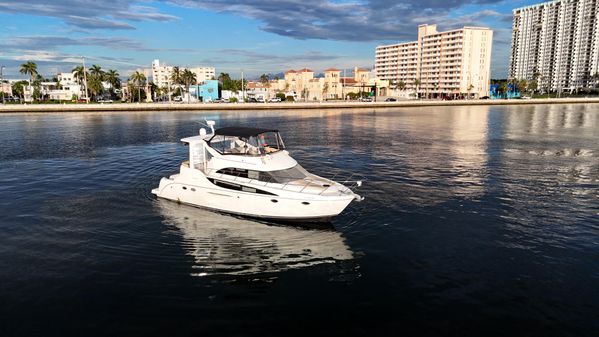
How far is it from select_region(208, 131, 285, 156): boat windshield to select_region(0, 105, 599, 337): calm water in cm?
384

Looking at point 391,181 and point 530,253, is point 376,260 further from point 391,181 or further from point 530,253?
point 391,181

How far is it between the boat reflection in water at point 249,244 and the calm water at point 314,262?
10cm

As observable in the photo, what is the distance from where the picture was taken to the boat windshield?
72.2 feet

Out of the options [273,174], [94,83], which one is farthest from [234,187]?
[94,83]

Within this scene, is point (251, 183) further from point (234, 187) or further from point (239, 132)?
point (239, 132)

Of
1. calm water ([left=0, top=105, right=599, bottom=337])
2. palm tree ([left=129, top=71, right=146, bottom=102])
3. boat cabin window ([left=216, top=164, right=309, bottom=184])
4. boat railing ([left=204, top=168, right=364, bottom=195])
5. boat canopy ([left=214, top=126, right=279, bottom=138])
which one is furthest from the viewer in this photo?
palm tree ([left=129, top=71, right=146, bottom=102])

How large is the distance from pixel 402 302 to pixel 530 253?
289 inches

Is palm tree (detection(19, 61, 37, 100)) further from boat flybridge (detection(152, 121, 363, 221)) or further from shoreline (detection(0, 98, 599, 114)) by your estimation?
boat flybridge (detection(152, 121, 363, 221))

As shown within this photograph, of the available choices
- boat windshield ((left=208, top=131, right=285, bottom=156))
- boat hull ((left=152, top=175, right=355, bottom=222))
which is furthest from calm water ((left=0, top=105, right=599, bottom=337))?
boat windshield ((left=208, top=131, right=285, bottom=156))

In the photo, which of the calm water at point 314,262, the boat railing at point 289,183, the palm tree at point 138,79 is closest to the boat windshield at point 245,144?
the boat railing at point 289,183

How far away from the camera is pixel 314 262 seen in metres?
16.2

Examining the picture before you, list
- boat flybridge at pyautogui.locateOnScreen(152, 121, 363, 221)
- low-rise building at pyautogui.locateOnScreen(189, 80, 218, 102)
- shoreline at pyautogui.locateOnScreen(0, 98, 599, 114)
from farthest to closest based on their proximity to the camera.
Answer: low-rise building at pyautogui.locateOnScreen(189, 80, 218, 102) → shoreline at pyautogui.locateOnScreen(0, 98, 599, 114) → boat flybridge at pyautogui.locateOnScreen(152, 121, 363, 221)

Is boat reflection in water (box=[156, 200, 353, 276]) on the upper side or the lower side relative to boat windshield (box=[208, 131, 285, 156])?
lower

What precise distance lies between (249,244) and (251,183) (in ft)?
11.7
